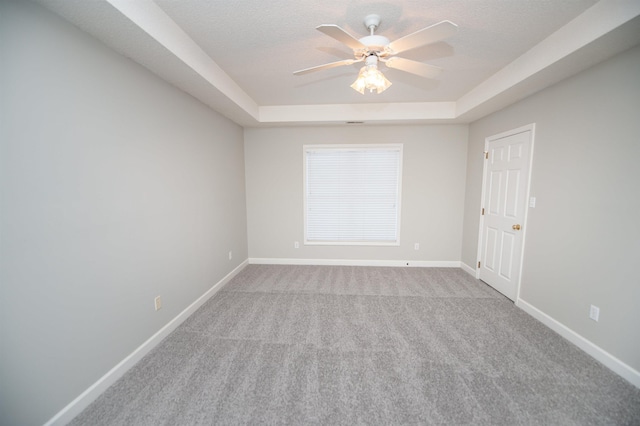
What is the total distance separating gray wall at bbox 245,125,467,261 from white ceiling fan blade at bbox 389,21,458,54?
2416 mm

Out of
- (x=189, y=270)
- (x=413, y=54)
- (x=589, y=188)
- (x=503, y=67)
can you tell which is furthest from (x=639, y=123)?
(x=189, y=270)

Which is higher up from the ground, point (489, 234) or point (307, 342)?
point (489, 234)

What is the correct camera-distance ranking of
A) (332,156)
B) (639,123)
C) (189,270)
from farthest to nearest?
(332,156), (189,270), (639,123)

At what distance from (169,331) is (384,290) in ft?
8.30

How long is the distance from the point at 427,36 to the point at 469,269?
11.7ft

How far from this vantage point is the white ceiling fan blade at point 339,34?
131cm

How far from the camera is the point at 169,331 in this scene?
2301 millimetres

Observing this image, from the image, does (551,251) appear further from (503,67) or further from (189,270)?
(189,270)

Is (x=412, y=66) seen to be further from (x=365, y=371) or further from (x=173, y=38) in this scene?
(x=365, y=371)

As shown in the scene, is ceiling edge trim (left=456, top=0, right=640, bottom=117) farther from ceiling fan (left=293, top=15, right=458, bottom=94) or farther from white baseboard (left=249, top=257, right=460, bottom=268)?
white baseboard (left=249, top=257, right=460, bottom=268)

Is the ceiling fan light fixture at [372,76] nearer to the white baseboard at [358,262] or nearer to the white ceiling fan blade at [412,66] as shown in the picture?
the white ceiling fan blade at [412,66]

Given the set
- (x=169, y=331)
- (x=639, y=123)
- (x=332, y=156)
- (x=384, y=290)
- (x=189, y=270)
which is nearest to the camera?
(x=639, y=123)

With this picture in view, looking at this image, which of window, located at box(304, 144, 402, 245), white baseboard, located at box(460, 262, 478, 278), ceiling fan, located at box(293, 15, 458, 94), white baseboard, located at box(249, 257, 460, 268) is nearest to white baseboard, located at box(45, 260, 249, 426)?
white baseboard, located at box(249, 257, 460, 268)

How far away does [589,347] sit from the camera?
1.99 m
